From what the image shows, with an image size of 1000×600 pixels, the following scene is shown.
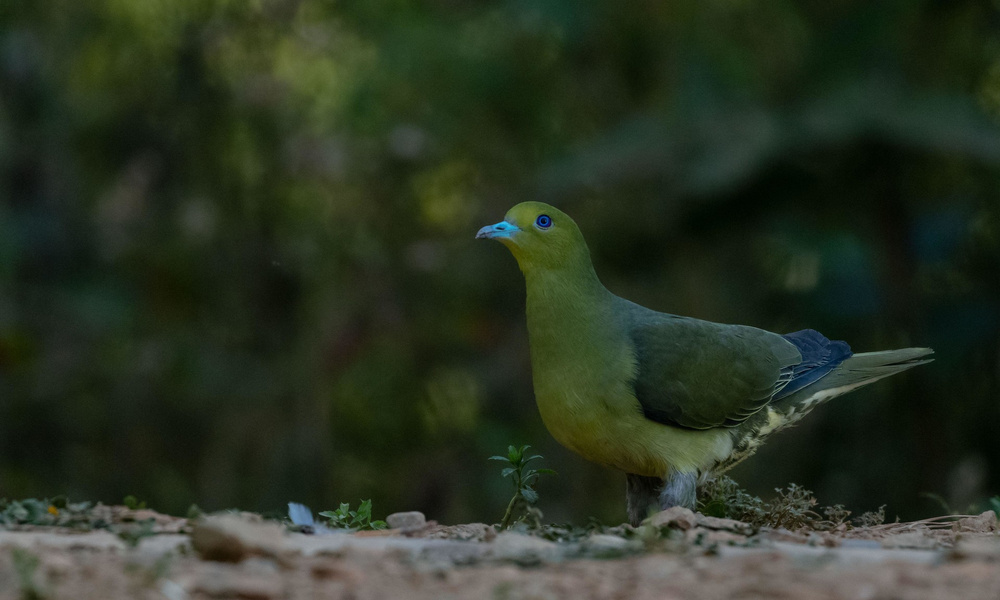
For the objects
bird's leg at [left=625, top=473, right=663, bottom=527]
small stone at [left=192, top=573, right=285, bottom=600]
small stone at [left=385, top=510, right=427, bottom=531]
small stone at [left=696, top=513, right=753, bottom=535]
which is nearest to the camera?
small stone at [left=192, top=573, right=285, bottom=600]

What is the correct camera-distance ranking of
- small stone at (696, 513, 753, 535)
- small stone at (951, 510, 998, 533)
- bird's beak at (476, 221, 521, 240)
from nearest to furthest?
small stone at (696, 513, 753, 535) → small stone at (951, 510, 998, 533) → bird's beak at (476, 221, 521, 240)

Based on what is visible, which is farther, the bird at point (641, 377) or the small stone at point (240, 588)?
the bird at point (641, 377)

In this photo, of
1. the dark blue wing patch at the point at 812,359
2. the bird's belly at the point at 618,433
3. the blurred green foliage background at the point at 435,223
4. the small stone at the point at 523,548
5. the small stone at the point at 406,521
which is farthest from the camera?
the blurred green foliage background at the point at 435,223

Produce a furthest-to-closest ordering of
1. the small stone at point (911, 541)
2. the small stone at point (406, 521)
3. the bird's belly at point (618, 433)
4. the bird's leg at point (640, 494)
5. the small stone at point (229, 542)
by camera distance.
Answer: the bird's leg at point (640, 494)
the bird's belly at point (618, 433)
the small stone at point (406, 521)
the small stone at point (911, 541)
the small stone at point (229, 542)

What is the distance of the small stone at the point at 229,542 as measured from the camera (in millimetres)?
2990

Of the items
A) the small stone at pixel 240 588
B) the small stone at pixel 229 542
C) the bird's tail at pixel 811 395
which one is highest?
the bird's tail at pixel 811 395

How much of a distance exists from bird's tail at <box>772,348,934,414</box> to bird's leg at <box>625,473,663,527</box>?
2.29 ft

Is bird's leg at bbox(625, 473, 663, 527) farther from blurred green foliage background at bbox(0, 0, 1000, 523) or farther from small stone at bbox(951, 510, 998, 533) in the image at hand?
blurred green foliage background at bbox(0, 0, 1000, 523)

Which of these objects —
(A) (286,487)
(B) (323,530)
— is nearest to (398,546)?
(B) (323,530)

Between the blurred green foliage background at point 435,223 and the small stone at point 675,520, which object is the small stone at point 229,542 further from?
the blurred green foliage background at point 435,223

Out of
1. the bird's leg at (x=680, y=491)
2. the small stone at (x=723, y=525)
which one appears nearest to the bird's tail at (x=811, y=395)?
the bird's leg at (x=680, y=491)

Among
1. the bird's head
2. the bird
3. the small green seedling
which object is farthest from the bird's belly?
the small green seedling

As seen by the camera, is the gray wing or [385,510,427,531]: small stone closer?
[385,510,427,531]: small stone

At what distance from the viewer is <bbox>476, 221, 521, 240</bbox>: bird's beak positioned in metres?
5.18
